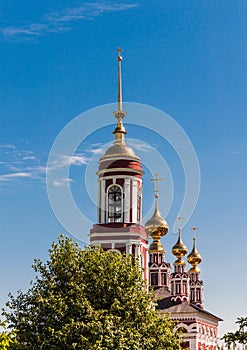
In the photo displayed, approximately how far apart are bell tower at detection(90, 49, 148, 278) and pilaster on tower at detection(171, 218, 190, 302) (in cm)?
2073

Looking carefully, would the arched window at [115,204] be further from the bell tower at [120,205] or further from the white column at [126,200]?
the white column at [126,200]

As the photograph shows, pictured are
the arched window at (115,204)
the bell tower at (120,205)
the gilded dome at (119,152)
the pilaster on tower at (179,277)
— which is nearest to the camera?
the bell tower at (120,205)

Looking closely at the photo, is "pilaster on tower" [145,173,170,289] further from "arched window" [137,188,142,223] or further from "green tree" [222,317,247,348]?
"green tree" [222,317,247,348]

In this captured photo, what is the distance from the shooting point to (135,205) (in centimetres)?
5025

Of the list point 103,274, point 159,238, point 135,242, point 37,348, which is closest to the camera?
point 37,348

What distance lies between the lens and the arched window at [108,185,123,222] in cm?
5038

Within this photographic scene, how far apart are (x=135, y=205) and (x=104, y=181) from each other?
2.73m

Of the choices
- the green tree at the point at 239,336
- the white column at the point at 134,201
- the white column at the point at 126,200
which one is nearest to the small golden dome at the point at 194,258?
the white column at the point at 134,201

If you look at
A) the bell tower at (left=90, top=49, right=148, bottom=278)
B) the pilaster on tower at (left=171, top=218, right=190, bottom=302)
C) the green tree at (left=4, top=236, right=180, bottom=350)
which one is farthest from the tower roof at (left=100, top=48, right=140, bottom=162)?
the pilaster on tower at (left=171, top=218, right=190, bottom=302)

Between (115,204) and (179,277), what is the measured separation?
27281mm

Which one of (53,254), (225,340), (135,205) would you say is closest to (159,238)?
(135,205)

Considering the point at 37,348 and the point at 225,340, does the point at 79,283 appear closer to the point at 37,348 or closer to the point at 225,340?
the point at 37,348

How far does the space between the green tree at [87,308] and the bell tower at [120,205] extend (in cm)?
1430

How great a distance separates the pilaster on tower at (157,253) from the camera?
75312 millimetres
